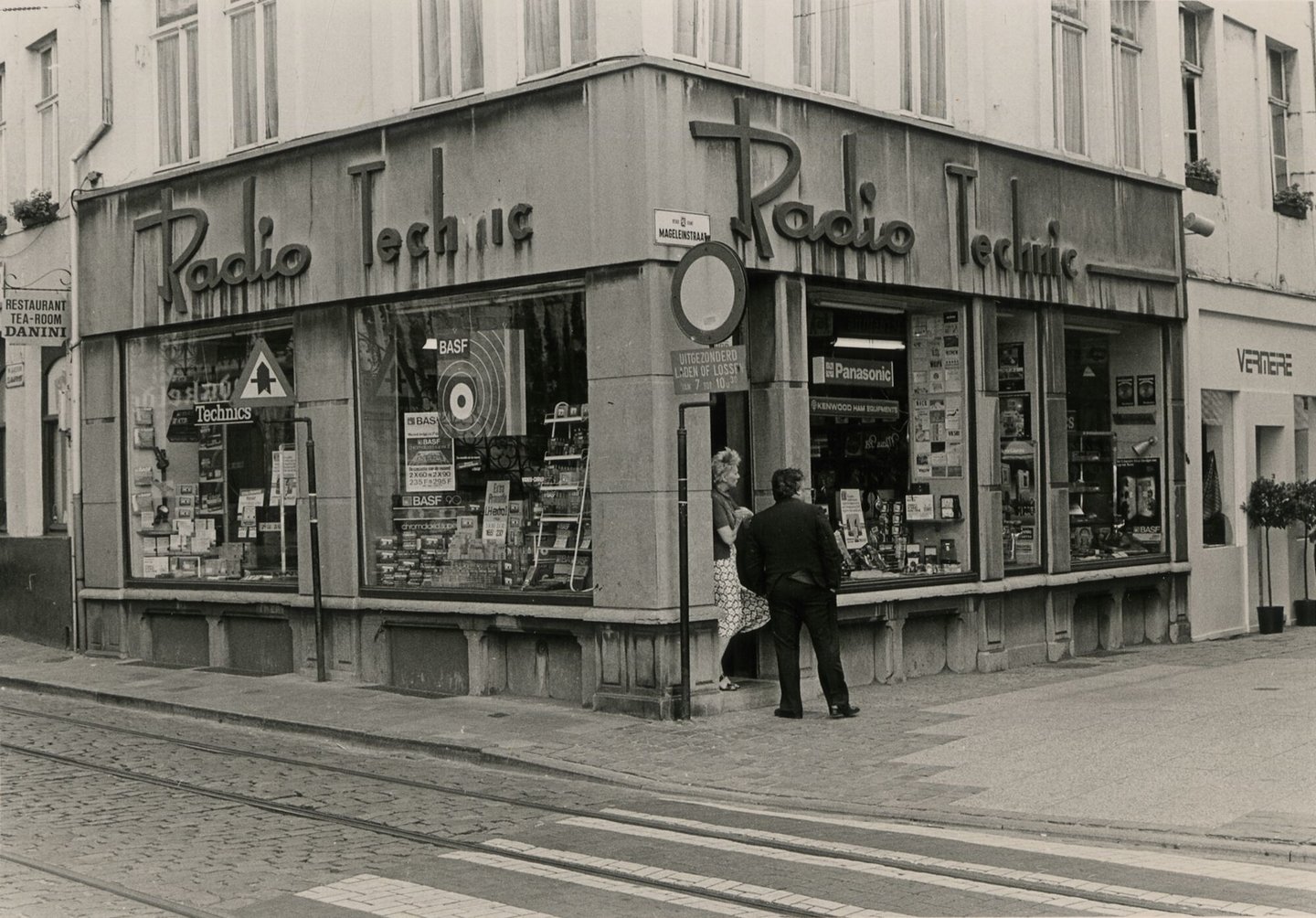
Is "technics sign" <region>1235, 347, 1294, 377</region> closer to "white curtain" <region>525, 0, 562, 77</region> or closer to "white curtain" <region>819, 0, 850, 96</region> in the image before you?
"white curtain" <region>819, 0, 850, 96</region>

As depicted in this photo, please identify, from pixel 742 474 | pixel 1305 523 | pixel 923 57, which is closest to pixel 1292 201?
pixel 1305 523

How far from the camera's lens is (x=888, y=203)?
14.5 metres

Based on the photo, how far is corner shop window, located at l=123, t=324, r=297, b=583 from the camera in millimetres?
16531

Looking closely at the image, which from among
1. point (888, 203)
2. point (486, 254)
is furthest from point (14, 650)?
point (888, 203)

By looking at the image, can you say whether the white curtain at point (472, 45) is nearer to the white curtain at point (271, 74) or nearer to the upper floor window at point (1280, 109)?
the white curtain at point (271, 74)

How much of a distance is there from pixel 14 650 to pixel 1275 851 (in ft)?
52.3

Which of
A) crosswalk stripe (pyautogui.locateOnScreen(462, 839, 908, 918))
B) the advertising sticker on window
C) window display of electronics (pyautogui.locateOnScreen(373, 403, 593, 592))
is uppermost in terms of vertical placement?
the advertising sticker on window

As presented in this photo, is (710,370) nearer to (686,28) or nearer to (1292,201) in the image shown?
(686,28)

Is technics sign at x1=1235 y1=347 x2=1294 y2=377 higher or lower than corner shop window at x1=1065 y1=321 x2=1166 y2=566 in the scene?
higher

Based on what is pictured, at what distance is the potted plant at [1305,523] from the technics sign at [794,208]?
8058 millimetres

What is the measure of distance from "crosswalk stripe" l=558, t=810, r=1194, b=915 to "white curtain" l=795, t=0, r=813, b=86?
25.1 feet

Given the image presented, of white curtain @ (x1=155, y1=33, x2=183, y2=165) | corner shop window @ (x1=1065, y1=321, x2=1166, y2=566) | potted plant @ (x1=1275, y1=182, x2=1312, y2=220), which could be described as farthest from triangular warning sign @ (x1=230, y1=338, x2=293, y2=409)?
potted plant @ (x1=1275, y1=182, x2=1312, y2=220)

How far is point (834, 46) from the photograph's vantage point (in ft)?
47.9

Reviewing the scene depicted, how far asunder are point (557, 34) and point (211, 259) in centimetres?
516
